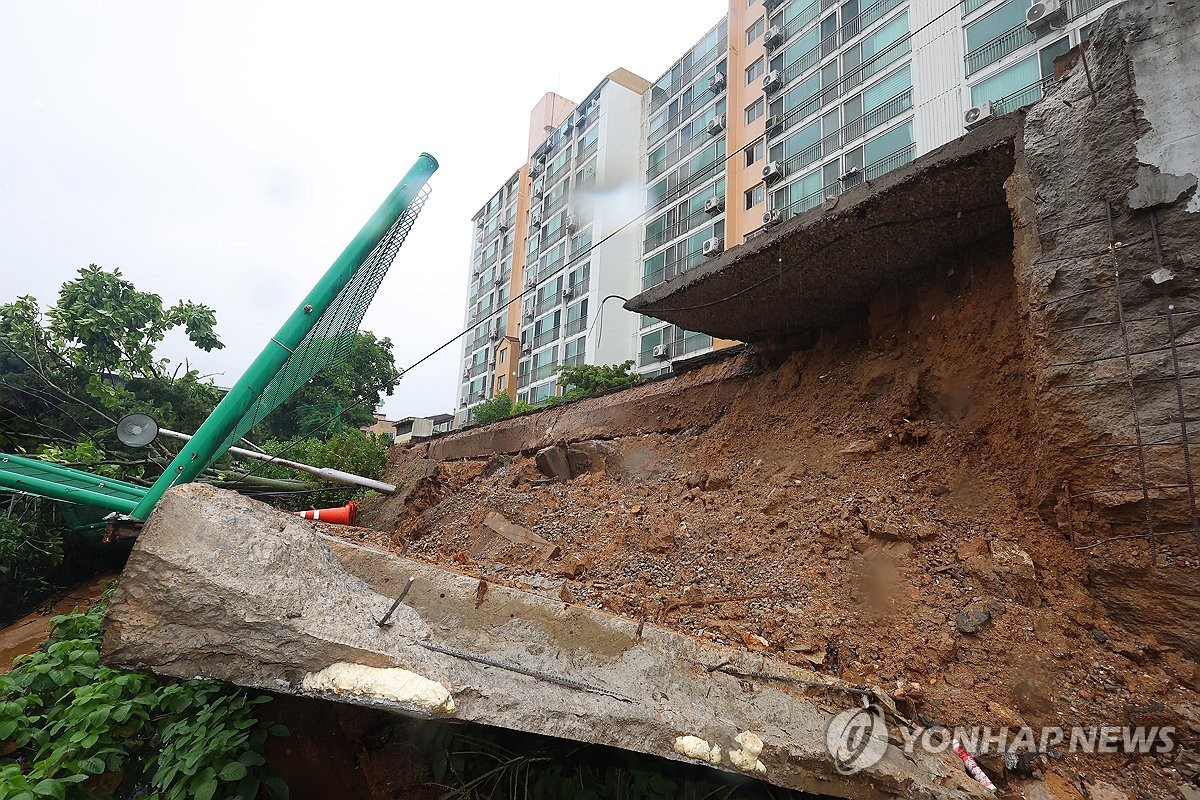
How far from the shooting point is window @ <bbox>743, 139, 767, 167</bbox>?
1953cm

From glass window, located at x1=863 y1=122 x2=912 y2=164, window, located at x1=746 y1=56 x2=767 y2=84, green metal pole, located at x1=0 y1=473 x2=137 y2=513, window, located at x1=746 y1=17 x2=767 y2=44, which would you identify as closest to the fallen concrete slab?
green metal pole, located at x1=0 y1=473 x2=137 y2=513

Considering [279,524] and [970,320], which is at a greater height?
[970,320]

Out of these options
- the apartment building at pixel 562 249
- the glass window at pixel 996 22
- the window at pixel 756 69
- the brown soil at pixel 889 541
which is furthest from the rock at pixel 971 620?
the window at pixel 756 69

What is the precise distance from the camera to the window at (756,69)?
66.2 feet

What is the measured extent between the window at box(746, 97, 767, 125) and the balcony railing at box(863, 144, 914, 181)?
5.75 metres

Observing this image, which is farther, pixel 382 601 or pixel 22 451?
pixel 22 451

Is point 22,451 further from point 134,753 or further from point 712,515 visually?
point 712,515

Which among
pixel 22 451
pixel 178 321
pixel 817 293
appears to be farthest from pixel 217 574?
pixel 178 321

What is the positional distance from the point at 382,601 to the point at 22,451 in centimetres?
801

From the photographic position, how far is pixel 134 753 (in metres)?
2.82

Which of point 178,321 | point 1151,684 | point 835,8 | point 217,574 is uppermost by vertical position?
point 835,8

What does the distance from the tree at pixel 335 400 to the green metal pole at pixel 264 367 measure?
51.1 feet

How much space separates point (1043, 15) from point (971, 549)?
1433cm

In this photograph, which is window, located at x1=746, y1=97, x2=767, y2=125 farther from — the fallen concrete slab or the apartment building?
the fallen concrete slab
